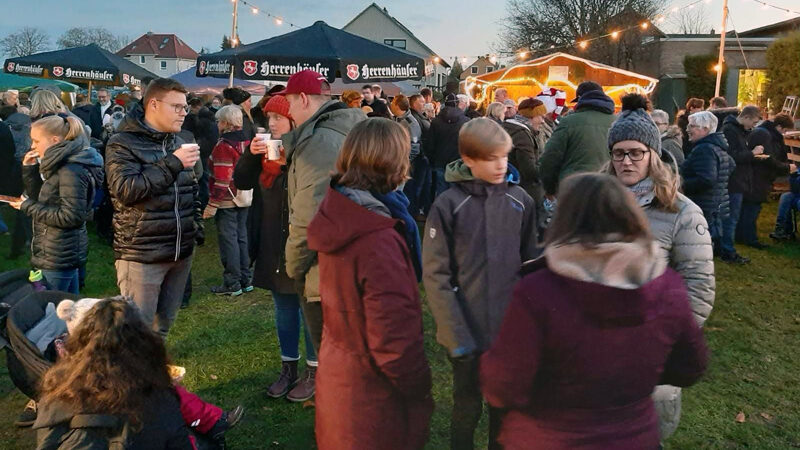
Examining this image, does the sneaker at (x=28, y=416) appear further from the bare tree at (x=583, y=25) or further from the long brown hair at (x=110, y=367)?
the bare tree at (x=583, y=25)

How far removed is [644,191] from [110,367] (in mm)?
2300

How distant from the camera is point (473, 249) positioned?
300 centimetres

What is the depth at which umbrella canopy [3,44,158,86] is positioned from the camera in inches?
486

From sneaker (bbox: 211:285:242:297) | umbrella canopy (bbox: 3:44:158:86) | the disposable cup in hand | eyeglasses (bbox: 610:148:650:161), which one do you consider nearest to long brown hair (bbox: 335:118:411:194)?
eyeglasses (bbox: 610:148:650:161)

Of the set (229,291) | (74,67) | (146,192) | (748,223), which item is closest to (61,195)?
(146,192)

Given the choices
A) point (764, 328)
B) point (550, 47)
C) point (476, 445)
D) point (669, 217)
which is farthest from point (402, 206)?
point (550, 47)

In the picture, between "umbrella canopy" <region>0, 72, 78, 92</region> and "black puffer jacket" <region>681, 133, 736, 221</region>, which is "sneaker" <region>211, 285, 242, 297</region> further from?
"umbrella canopy" <region>0, 72, 78, 92</region>

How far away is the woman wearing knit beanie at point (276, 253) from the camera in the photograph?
4066 millimetres

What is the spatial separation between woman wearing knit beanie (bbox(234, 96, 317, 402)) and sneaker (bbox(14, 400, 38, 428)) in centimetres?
139

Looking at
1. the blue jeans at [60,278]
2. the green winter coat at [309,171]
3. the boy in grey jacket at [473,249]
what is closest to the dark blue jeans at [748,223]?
the boy in grey jacket at [473,249]

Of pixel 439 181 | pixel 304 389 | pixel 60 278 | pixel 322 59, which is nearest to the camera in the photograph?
pixel 304 389

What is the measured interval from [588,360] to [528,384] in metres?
0.18

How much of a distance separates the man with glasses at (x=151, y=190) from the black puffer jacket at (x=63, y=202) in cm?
73

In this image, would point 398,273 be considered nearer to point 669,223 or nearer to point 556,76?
point 669,223
